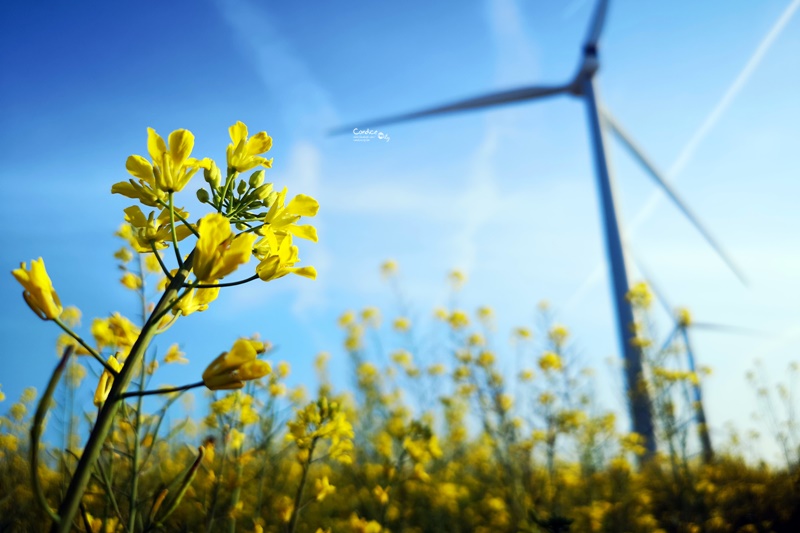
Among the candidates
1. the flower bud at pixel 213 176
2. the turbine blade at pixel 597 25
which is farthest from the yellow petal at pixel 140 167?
the turbine blade at pixel 597 25

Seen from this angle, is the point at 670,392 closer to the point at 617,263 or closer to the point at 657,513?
the point at 657,513

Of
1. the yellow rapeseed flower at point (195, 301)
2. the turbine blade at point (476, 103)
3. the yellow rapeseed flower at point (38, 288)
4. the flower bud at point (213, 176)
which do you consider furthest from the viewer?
the turbine blade at point (476, 103)

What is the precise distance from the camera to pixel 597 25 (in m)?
13.1

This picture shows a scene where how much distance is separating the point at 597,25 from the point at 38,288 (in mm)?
15342

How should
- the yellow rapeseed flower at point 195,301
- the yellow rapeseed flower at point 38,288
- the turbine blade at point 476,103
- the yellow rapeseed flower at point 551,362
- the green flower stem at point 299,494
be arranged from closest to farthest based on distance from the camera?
the yellow rapeseed flower at point 38,288, the yellow rapeseed flower at point 195,301, the green flower stem at point 299,494, the yellow rapeseed flower at point 551,362, the turbine blade at point 476,103

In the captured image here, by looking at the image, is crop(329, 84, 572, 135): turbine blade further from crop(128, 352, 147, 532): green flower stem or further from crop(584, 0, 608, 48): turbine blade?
crop(128, 352, 147, 532): green flower stem

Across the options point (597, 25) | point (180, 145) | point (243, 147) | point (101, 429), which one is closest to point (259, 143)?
point (243, 147)

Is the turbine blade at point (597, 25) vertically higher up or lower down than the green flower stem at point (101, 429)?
higher up

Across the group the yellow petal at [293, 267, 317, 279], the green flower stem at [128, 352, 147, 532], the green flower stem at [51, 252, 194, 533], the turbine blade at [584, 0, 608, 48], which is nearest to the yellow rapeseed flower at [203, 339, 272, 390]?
the green flower stem at [51, 252, 194, 533]

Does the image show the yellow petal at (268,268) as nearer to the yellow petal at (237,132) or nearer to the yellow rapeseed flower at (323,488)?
the yellow petal at (237,132)

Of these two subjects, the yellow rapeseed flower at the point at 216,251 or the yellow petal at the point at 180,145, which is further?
the yellow petal at the point at 180,145

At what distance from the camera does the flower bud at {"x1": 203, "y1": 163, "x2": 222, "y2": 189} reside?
3.52ft

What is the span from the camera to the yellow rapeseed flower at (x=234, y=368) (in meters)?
0.83

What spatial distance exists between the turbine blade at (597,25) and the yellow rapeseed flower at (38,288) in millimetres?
14359
